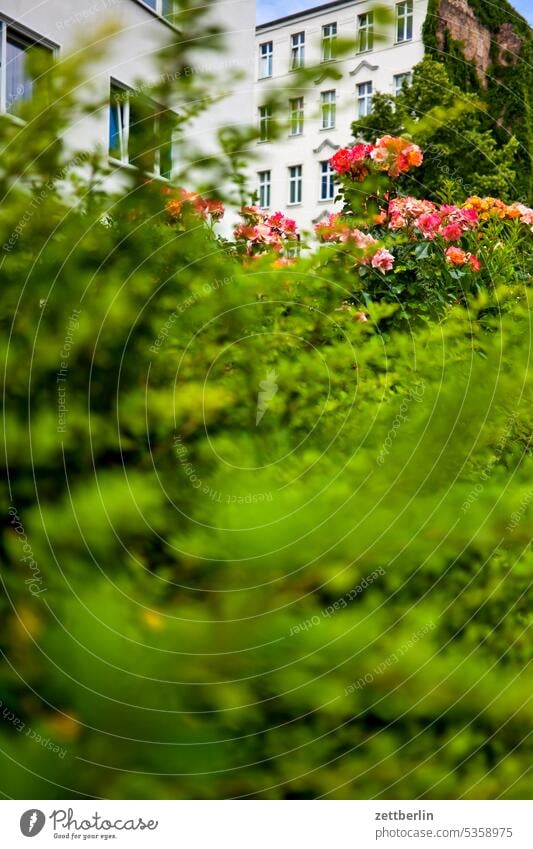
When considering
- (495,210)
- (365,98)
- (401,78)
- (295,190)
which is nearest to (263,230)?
(495,210)

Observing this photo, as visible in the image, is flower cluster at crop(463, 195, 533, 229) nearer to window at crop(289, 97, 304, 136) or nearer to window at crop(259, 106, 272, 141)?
window at crop(289, 97, 304, 136)

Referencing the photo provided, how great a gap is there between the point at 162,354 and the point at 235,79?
1.64 ft

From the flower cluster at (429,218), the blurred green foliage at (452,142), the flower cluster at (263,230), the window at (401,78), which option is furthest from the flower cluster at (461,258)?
the window at (401,78)

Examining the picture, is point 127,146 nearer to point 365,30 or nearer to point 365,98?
point 365,30

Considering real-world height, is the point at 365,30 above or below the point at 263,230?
below

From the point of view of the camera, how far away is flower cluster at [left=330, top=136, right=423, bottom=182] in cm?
319

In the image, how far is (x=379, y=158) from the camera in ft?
10.7

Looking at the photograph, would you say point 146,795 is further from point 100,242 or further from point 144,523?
point 100,242

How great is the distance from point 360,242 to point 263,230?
36 centimetres

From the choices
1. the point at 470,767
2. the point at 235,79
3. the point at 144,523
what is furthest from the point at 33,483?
the point at 235,79

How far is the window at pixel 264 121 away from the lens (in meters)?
1.19

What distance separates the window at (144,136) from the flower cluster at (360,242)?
68.8 inches

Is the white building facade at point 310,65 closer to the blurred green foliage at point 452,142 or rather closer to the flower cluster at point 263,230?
the flower cluster at point 263,230

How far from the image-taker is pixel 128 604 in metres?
0.55
